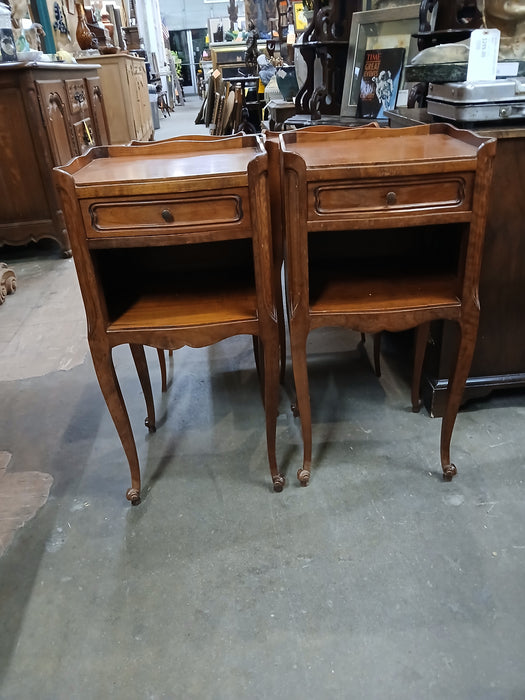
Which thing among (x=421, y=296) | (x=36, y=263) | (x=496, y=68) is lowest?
(x=36, y=263)

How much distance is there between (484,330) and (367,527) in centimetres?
73

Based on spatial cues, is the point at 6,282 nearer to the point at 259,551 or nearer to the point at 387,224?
the point at 259,551

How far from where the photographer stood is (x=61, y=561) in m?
1.31

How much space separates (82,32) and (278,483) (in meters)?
5.75

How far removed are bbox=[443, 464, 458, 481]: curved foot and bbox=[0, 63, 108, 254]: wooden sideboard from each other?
282 cm

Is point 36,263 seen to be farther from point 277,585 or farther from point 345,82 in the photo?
point 277,585

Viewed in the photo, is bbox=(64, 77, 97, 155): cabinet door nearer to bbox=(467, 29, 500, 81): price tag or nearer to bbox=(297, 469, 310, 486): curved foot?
bbox=(467, 29, 500, 81): price tag

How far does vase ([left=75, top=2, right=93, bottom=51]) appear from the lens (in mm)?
5480

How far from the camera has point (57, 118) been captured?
3.38m

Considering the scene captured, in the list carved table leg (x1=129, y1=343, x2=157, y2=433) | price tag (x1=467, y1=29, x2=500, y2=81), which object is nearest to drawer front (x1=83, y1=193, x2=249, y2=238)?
carved table leg (x1=129, y1=343, x2=157, y2=433)

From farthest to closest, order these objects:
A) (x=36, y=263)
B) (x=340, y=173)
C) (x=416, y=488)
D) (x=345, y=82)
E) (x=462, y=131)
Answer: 1. (x=36, y=263)
2. (x=345, y=82)
3. (x=416, y=488)
4. (x=462, y=131)
5. (x=340, y=173)

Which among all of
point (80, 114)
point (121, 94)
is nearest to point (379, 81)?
point (80, 114)

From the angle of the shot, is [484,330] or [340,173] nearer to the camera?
[340,173]

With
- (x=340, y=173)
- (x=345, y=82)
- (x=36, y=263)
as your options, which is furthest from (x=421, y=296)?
(x=36, y=263)
